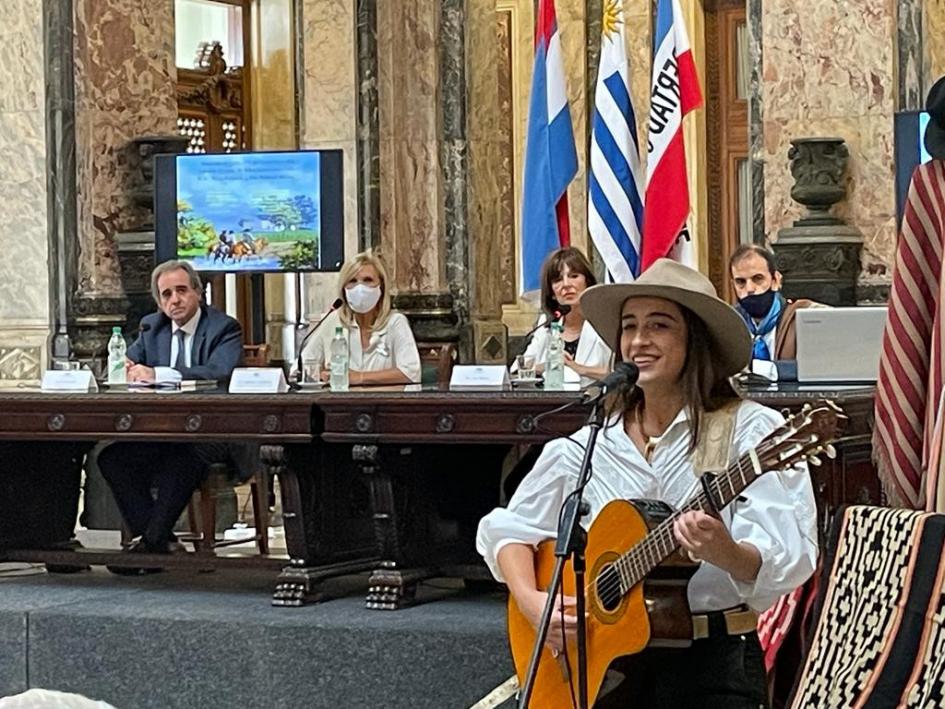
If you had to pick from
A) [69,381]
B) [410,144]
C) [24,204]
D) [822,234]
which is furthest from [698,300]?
[410,144]

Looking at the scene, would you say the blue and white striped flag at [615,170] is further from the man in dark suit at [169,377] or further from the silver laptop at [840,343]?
the silver laptop at [840,343]

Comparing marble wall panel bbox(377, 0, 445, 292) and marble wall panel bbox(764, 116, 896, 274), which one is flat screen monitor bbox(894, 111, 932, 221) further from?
marble wall panel bbox(377, 0, 445, 292)

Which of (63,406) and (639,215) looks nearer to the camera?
(63,406)

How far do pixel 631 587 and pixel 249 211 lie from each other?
541 centimetres

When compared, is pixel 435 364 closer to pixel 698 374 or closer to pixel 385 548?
pixel 385 548

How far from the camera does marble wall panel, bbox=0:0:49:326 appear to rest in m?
9.89

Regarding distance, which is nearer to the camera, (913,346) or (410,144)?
(913,346)

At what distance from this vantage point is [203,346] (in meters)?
8.01

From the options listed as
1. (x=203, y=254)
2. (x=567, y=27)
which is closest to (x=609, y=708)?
(x=203, y=254)

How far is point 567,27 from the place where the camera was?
A: 14.5 meters

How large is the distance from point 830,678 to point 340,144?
28.9 feet

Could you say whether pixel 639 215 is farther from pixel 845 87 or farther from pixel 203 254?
pixel 203 254

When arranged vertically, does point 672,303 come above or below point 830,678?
above

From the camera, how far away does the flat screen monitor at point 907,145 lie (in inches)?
291
